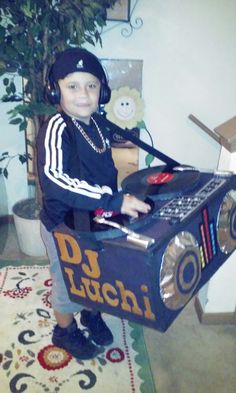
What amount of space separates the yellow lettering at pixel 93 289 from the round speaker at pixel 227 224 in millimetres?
350

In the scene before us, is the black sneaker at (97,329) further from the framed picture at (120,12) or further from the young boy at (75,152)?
the framed picture at (120,12)

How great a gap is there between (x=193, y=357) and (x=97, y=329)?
37 centimetres

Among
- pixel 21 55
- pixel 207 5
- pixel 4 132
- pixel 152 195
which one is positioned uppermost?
pixel 207 5

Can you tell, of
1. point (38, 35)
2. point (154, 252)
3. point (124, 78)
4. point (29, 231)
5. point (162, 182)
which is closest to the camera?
point (154, 252)

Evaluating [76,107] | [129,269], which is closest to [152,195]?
[129,269]

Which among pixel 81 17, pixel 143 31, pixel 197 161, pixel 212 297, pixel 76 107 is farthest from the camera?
pixel 197 161

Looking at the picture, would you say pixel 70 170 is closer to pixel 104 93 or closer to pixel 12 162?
pixel 104 93

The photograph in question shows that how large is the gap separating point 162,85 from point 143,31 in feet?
1.09

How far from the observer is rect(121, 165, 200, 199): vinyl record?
37.6 inches

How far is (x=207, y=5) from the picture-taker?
84.9 inches

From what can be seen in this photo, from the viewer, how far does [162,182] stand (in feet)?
3.29

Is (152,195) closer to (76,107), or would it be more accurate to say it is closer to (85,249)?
(85,249)

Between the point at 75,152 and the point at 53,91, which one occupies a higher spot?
the point at 53,91

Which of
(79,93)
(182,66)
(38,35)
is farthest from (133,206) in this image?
(182,66)
